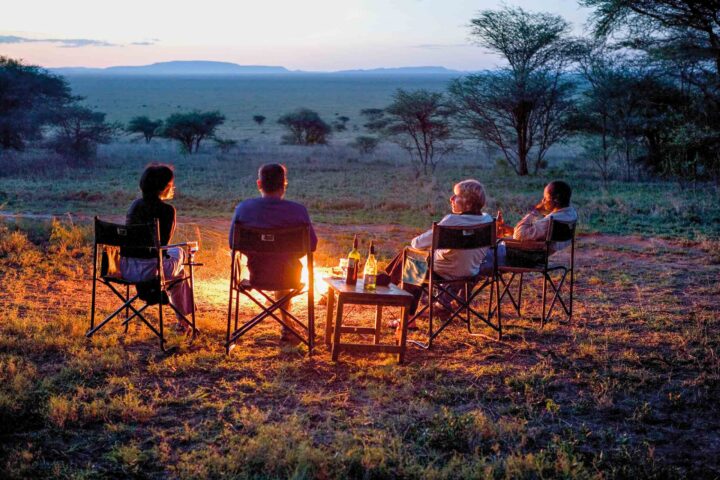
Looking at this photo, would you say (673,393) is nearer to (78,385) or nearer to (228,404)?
(228,404)

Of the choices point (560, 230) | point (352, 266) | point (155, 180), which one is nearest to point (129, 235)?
point (155, 180)

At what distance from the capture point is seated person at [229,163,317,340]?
14.6 ft

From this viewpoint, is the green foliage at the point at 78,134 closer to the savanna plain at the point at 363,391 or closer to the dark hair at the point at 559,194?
the savanna plain at the point at 363,391

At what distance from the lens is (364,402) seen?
369 centimetres

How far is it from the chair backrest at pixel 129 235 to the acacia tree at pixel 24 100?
70.5 ft

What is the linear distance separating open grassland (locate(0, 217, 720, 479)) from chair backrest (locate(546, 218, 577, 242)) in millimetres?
645

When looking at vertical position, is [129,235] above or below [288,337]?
above

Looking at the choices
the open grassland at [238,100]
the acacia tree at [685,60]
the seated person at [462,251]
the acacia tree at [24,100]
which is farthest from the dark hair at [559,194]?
the open grassland at [238,100]

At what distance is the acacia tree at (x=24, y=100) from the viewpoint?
23.7 meters

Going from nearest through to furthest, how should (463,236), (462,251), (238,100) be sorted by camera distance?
(463,236)
(462,251)
(238,100)

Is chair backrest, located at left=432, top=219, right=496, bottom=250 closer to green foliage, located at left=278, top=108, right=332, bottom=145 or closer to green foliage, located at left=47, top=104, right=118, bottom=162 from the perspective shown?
green foliage, located at left=47, top=104, right=118, bottom=162

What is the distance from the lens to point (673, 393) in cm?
380

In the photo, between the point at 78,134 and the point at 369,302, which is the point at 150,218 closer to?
the point at 369,302

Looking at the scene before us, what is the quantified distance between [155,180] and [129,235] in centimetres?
42
